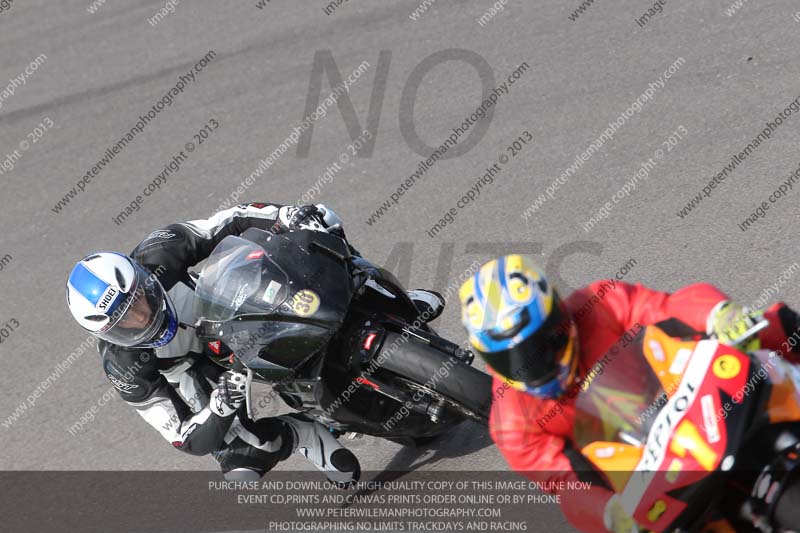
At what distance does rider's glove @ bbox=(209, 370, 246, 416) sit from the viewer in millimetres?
5012

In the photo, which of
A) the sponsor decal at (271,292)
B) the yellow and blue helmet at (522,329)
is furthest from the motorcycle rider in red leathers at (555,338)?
the sponsor decal at (271,292)

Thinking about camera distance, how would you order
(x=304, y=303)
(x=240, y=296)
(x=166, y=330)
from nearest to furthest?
1. (x=304, y=303)
2. (x=240, y=296)
3. (x=166, y=330)

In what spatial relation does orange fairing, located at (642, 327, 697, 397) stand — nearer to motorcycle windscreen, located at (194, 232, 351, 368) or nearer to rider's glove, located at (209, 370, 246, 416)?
motorcycle windscreen, located at (194, 232, 351, 368)

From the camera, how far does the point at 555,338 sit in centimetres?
333

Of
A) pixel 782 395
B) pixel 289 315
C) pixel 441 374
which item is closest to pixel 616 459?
pixel 782 395

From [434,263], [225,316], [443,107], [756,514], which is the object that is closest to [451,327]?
[434,263]

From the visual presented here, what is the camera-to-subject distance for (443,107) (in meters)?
8.47

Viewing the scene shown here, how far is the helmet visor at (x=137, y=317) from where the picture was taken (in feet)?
16.6

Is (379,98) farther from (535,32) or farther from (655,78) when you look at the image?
(655,78)

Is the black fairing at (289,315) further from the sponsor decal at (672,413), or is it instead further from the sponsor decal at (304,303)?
the sponsor decal at (672,413)

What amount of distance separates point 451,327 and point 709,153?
7.53 feet

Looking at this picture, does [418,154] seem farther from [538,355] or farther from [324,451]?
[538,355]

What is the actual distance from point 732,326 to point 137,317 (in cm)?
309

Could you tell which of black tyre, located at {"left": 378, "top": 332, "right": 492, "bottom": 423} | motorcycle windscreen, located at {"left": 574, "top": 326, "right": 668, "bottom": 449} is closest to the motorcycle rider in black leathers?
black tyre, located at {"left": 378, "top": 332, "right": 492, "bottom": 423}
